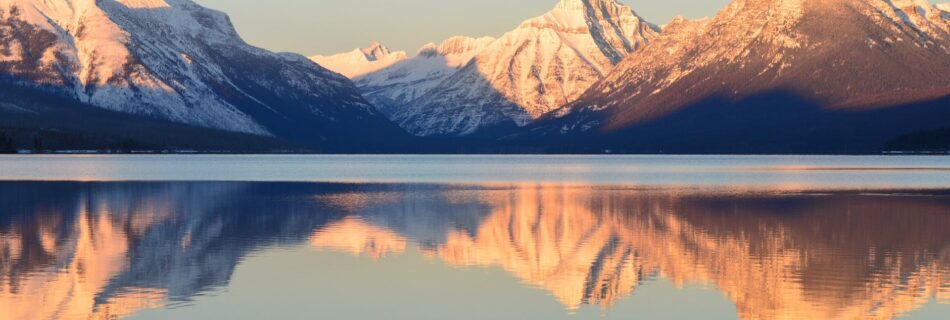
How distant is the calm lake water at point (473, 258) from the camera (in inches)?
1522

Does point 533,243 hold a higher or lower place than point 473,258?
higher

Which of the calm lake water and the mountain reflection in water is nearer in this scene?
the calm lake water

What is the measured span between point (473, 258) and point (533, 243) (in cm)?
674

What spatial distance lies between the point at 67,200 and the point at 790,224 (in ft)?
150

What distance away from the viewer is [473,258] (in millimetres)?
51719

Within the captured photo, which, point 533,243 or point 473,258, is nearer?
point 473,258

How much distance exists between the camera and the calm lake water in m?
38.7

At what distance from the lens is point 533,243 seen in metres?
58.0

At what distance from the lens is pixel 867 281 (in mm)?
43531

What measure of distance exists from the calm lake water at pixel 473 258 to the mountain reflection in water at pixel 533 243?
0.38ft

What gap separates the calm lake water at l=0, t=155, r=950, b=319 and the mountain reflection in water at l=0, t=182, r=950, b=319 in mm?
117

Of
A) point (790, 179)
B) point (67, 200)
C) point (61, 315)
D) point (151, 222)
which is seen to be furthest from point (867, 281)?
point (790, 179)

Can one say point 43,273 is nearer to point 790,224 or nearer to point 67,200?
point 790,224

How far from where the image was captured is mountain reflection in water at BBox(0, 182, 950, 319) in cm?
4059
